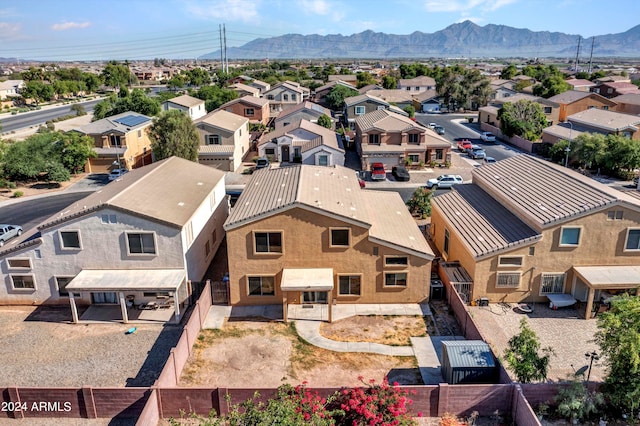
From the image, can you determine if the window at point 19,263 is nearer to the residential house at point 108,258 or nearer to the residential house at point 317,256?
the residential house at point 108,258

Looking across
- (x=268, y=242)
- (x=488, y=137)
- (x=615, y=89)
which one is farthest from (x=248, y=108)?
(x=615, y=89)

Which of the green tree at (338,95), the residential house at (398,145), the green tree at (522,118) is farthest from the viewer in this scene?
the green tree at (338,95)

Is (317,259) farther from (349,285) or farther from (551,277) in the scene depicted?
(551,277)

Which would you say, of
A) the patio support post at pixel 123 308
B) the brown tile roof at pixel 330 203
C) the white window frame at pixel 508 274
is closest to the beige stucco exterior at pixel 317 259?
the brown tile roof at pixel 330 203

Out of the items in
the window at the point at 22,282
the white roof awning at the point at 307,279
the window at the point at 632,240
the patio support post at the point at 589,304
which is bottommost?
the patio support post at the point at 589,304

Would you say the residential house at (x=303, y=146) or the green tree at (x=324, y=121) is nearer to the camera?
the residential house at (x=303, y=146)

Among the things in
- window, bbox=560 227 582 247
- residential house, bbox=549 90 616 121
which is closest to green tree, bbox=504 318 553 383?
window, bbox=560 227 582 247

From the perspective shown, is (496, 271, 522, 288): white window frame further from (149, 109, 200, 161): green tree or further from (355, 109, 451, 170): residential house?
(149, 109, 200, 161): green tree
